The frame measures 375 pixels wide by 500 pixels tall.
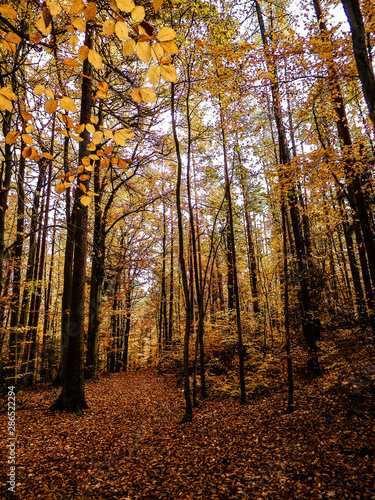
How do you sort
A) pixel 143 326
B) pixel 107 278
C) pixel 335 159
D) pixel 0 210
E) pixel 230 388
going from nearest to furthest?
pixel 0 210, pixel 335 159, pixel 230 388, pixel 107 278, pixel 143 326

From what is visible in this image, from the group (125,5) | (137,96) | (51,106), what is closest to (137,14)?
(125,5)

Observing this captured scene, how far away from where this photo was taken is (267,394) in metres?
7.38

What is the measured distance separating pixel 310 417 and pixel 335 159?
611cm

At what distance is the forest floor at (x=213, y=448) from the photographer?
3432mm

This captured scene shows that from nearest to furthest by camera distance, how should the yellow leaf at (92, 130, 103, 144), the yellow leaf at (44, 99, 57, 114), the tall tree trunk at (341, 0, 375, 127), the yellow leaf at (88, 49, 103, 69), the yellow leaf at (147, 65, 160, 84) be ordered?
the yellow leaf at (147, 65, 160, 84) → the yellow leaf at (88, 49, 103, 69) → the yellow leaf at (44, 99, 57, 114) → the yellow leaf at (92, 130, 103, 144) → the tall tree trunk at (341, 0, 375, 127)

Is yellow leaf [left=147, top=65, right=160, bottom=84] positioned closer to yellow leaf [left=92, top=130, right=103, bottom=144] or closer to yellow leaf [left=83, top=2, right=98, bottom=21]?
yellow leaf [left=83, top=2, right=98, bottom=21]

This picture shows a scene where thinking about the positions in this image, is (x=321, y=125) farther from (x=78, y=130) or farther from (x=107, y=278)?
(x=107, y=278)

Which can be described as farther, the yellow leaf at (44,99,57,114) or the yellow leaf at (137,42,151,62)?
the yellow leaf at (44,99,57,114)

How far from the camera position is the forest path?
134 inches

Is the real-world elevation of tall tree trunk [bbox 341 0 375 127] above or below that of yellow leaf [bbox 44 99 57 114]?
above

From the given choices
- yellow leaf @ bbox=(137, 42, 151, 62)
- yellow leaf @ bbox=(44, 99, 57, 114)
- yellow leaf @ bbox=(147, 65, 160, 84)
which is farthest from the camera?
yellow leaf @ bbox=(44, 99, 57, 114)

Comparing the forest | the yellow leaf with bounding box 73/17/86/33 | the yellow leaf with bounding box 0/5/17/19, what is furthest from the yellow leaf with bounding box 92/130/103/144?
the yellow leaf with bounding box 0/5/17/19

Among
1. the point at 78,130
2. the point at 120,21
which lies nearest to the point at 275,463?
the point at 78,130

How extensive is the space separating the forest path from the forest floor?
15 mm
